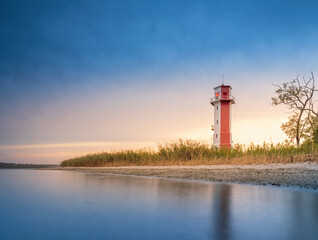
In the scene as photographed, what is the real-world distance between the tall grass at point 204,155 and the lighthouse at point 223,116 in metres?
12.1

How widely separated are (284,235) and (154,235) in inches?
39.0

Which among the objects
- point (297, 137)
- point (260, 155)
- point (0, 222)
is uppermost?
point (297, 137)

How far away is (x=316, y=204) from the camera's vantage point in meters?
3.79

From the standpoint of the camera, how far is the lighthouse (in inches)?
A: 1128

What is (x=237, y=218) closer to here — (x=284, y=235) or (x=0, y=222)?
(x=284, y=235)

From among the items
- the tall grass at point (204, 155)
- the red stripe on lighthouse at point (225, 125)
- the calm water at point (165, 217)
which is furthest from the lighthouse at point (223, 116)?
the calm water at point (165, 217)

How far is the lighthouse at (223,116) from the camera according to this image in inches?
1128

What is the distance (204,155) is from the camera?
15.6m

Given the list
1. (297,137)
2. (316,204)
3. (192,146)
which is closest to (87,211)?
(316,204)

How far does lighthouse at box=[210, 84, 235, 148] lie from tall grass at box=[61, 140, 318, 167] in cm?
1210

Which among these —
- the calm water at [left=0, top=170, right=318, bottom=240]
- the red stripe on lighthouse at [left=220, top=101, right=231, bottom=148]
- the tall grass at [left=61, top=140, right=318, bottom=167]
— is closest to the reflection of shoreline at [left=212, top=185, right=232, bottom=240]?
the calm water at [left=0, top=170, right=318, bottom=240]

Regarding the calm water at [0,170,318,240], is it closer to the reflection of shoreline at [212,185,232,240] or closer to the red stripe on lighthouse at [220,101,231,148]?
the reflection of shoreline at [212,185,232,240]

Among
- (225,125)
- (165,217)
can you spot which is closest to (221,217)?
(165,217)

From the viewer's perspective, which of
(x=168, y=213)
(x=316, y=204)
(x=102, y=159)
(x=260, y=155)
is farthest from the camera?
(x=102, y=159)
